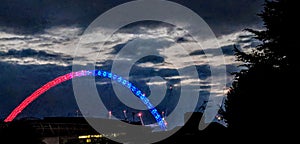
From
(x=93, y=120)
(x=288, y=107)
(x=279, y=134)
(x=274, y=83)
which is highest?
(x=274, y=83)

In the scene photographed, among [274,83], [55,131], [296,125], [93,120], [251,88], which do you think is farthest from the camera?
[93,120]

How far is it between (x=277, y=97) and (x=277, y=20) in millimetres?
4439

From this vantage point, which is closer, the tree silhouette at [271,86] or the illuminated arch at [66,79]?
the tree silhouette at [271,86]

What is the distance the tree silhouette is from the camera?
15375 millimetres

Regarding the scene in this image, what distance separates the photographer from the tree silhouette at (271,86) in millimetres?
15375

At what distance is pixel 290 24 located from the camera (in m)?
16.8

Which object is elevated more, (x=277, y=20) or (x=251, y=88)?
(x=277, y=20)

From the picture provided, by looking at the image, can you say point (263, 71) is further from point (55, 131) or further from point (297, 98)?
point (55, 131)

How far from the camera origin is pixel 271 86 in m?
15.9

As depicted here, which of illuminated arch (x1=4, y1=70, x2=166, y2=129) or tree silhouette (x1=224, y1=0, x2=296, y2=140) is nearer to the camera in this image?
tree silhouette (x1=224, y1=0, x2=296, y2=140)

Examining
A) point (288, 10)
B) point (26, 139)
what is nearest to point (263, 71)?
point (288, 10)

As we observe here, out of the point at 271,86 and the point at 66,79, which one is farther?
the point at 66,79

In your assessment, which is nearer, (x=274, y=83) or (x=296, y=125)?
(x=296, y=125)

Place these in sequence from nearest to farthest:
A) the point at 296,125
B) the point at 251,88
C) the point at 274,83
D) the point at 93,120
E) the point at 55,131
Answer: the point at 296,125 → the point at 274,83 → the point at 251,88 → the point at 55,131 → the point at 93,120
